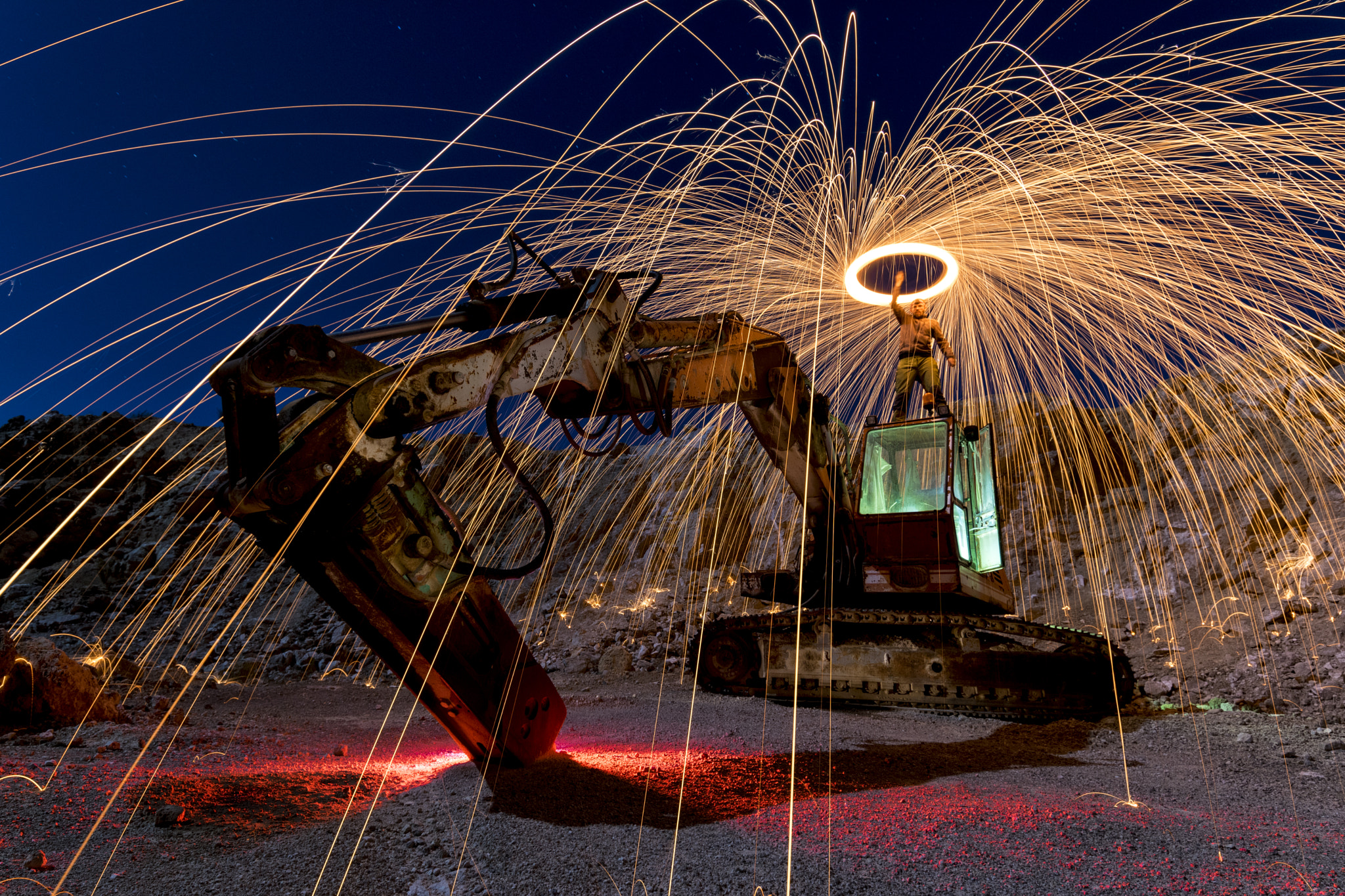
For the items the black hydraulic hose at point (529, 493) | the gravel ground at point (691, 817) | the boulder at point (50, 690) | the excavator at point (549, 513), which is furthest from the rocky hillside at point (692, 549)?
the black hydraulic hose at point (529, 493)

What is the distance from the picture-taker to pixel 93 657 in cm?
728

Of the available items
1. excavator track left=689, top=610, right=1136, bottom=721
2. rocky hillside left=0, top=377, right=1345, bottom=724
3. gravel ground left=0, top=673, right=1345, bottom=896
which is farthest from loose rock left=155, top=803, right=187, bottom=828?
excavator track left=689, top=610, right=1136, bottom=721

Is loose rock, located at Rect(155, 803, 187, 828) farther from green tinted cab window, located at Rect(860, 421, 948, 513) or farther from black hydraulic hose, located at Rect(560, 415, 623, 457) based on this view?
green tinted cab window, located at Rect(860, 421, 948, 513)

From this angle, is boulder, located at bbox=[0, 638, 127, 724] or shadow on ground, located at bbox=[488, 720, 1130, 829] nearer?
shadow on ground, located at bbox=[488, 720, 1130, 829]

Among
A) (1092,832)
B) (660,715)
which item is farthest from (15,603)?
(1092,832)

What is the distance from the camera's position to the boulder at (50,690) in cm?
481

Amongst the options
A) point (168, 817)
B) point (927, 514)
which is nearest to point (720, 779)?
point (168, 817)

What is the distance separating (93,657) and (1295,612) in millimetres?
15416

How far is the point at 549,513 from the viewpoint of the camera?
3.19 meters

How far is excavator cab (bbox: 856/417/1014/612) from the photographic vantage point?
6.52 metres

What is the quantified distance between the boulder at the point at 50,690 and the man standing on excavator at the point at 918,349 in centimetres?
768

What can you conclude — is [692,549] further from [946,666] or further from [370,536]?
[370,536]

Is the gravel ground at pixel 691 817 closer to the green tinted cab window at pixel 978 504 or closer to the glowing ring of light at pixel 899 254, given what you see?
the green tinted cab window at pixel 978 504

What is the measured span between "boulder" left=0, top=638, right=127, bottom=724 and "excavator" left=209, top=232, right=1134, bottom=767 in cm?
365
